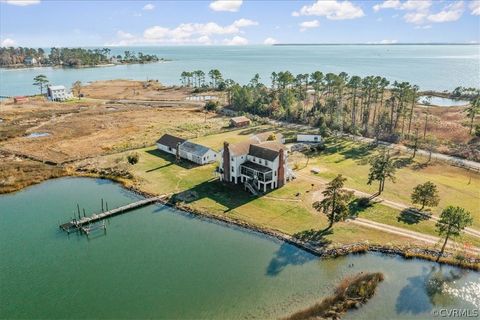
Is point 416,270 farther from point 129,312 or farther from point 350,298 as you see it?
point 129,312

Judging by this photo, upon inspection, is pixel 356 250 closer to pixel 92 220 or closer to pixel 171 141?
pixel 92 220

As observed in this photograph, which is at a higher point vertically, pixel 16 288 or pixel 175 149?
pixel 175 149

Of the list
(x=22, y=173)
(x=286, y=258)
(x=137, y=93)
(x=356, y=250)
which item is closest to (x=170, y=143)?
(x=22, y=173)

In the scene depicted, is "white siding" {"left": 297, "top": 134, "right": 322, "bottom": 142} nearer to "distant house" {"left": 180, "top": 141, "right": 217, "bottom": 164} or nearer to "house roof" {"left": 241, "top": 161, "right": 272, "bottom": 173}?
"distant house" {"left": 180, "top": 141, "right": 217, "bottom": 164}

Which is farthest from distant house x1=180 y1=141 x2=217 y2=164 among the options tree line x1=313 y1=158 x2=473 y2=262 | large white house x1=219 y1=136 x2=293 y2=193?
tree line x1=313 y1=158 x2=473 y2=262

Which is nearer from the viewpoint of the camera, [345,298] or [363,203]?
[345,298]

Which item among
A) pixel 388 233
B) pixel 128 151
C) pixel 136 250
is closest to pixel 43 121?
pixel 128 151

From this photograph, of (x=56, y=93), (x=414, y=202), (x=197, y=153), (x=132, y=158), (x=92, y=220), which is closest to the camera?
(x=92, y=220)

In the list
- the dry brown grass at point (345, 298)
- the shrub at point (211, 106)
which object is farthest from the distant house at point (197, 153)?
the shrub at point (211, 106)
